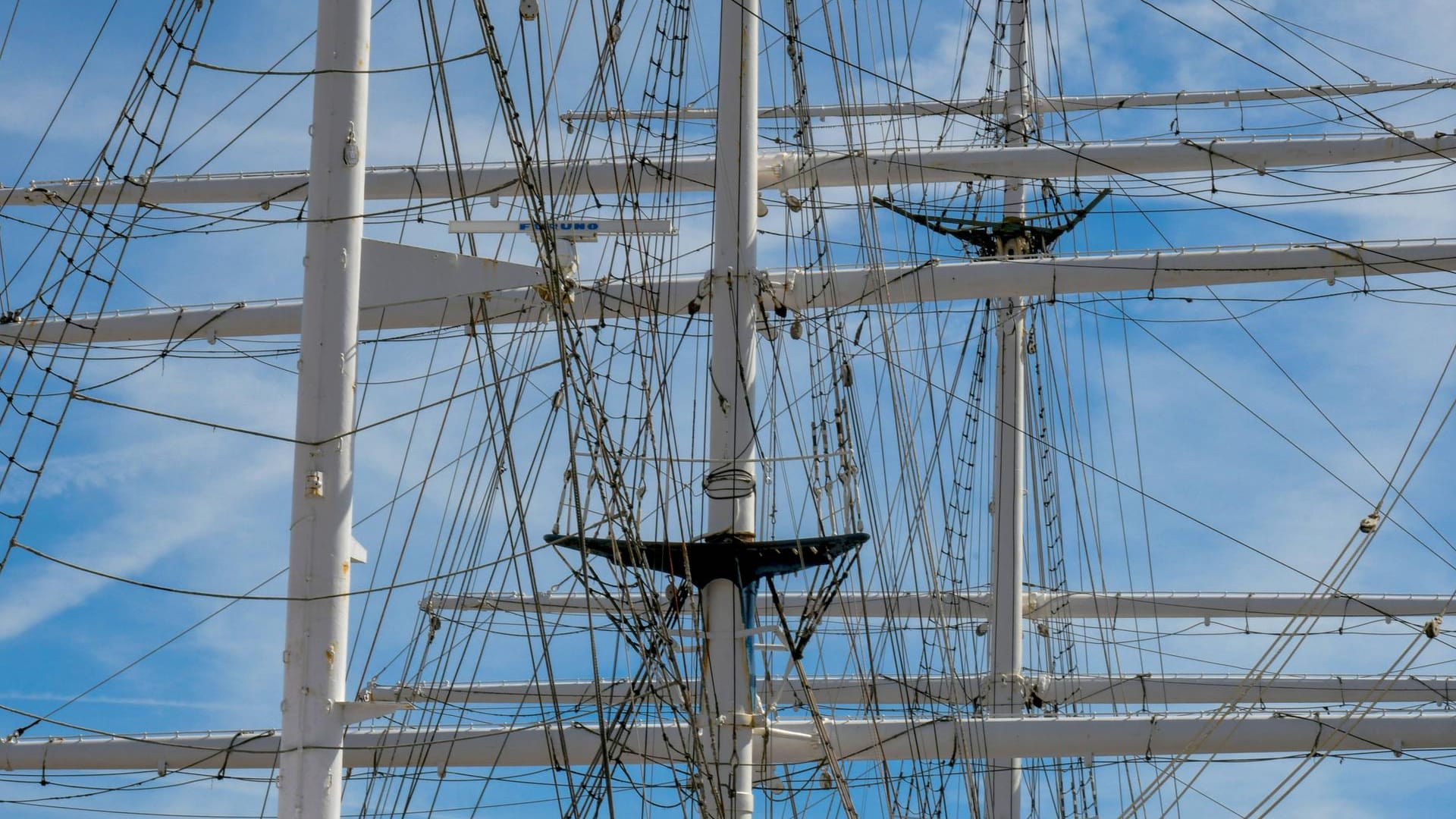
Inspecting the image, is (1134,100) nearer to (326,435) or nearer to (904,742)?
(904,742)

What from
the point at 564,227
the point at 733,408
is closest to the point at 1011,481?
the point at 733,408

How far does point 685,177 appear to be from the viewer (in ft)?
73.5

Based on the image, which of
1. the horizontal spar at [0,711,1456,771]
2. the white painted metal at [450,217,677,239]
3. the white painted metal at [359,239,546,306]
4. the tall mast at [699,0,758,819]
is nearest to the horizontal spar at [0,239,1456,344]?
the tall mast at [699,0,758,819]

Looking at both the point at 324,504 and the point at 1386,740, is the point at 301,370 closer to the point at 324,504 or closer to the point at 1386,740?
the point at 324,504

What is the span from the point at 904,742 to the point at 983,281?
5.31m

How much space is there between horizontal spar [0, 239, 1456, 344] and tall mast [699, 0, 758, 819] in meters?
2.25

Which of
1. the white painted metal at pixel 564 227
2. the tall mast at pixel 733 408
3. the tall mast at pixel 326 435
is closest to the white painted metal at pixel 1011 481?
the tall mast at pixel 733 408

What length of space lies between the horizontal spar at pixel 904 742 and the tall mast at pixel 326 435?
10.9 m

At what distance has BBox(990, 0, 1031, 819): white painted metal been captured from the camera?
83.3 feet

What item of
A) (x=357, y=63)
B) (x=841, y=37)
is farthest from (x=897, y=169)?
(x=357, y=63)

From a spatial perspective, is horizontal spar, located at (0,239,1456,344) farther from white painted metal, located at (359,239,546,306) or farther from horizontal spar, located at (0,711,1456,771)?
white painted metal, located at (359,239,546,306)

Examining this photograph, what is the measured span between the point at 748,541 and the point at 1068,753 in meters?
5.94

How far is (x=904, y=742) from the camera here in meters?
20.4

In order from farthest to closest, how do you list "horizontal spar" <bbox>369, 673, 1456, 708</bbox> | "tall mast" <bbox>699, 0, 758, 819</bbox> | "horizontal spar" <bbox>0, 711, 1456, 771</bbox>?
"horizontal spar" <bbox>369, 673, 1456, 708</bbox> → "horizontal spar" <bbox>0, 711, 1456, 771</bbox> → "tall mast" <bbox>699, 0, 758, 819</bbox>
